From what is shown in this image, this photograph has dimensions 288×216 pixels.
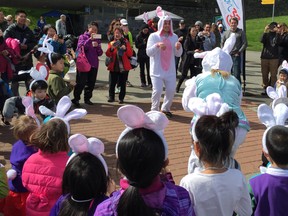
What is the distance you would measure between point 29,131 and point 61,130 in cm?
60

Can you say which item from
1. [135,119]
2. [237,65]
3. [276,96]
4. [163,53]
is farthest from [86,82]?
[135,119]

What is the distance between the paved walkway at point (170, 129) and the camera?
209 inches

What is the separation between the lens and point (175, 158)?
5398mm

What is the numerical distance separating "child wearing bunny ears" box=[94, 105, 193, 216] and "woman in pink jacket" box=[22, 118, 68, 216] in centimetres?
98

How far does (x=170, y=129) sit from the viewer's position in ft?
22.5

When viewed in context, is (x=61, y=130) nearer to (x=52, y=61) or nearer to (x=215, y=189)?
(x=215, y=189)

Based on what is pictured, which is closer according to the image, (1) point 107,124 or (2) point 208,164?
(2) point 208,164

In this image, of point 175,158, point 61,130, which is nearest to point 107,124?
point 175,158

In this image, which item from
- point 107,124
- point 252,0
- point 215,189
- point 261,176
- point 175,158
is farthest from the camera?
point 252,0

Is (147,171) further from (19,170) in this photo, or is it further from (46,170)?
(19,170)

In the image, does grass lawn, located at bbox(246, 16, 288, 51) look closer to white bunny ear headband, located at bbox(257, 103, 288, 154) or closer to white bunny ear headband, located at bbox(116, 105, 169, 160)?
white bunny ear headband, located at bbox(257, 103, 288, 154)

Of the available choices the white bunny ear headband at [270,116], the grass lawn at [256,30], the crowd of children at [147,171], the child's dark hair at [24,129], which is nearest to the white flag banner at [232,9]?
the crowd of children at [147,171]

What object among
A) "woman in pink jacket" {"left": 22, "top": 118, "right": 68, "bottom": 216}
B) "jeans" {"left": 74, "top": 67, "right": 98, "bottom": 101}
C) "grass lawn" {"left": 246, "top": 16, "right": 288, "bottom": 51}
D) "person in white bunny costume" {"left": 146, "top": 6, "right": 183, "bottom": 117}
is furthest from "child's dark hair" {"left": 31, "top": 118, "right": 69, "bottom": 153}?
"grass lawn" {"left": 246, "top": 16, "right": 288, "bottom": 51}

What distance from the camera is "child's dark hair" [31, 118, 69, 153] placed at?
9.98ft
